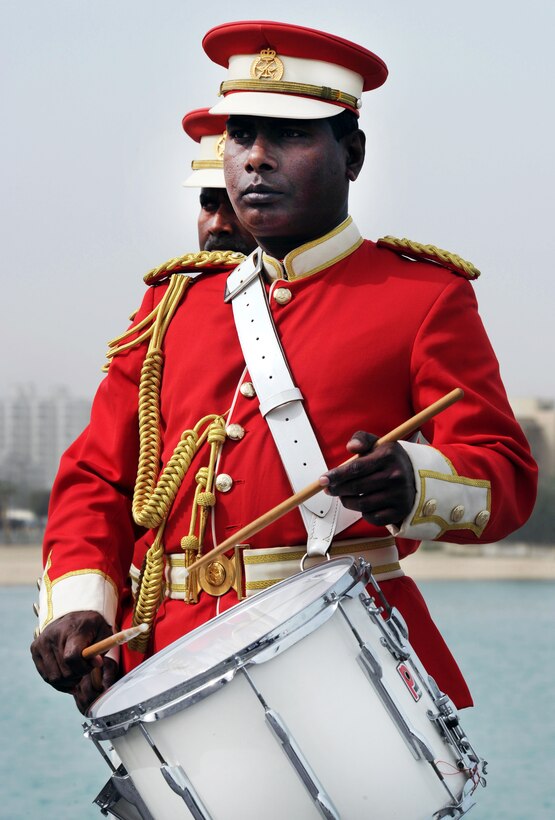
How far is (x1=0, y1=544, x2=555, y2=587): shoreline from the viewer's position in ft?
75.0

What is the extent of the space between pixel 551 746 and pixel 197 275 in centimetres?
602

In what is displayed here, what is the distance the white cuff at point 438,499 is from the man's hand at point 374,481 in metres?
0.02

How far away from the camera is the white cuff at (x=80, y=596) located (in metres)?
2.68

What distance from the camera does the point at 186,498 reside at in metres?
2.72

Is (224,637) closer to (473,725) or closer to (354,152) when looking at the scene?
(354,152)

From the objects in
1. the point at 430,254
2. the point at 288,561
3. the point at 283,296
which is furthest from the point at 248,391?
the point at 430,254

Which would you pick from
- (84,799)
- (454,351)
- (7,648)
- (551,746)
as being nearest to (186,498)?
(454,351)

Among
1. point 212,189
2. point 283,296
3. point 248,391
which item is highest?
point 212,189

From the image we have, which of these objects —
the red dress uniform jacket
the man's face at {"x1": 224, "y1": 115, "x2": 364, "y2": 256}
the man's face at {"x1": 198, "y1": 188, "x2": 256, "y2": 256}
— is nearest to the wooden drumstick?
the red dress uniform jacket

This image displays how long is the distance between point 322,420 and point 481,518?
32cm

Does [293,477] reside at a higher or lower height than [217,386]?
lower

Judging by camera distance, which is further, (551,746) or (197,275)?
(551,746)

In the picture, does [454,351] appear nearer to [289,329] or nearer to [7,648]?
[289,329]

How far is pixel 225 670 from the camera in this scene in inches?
87.4
